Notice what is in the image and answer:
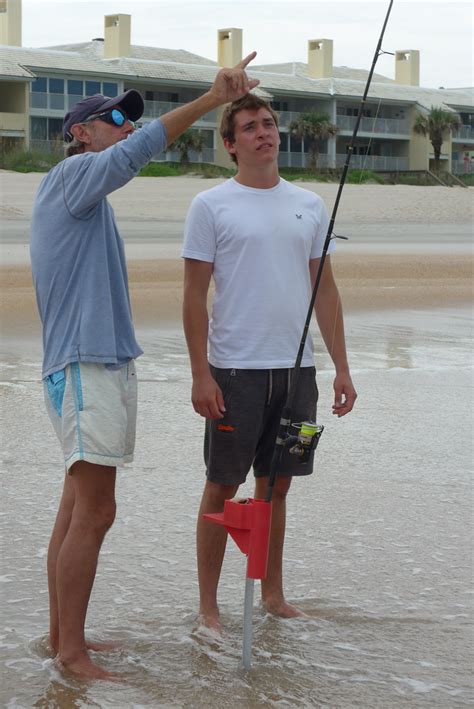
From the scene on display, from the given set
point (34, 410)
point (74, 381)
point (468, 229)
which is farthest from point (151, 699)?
point (468, 229)

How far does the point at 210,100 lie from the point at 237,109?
564 mm

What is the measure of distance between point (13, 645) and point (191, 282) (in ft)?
4.41

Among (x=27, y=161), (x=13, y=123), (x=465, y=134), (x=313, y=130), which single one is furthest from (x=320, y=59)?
(x=27, y=161)

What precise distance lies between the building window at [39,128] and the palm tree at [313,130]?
1248cm

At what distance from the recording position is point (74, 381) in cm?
331

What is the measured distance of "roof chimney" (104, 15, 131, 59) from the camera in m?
54.4

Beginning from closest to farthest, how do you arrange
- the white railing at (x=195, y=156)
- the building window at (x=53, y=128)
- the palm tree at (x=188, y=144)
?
the building window at (x=53, y=128) < the palm tree at (x=188, y=144) < the white railing at (x=195, y=156)

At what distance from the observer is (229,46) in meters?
57.8

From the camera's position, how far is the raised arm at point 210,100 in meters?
3.18

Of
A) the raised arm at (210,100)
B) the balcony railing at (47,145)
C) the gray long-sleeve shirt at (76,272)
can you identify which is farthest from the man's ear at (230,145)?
the balcony railing at (47,145)

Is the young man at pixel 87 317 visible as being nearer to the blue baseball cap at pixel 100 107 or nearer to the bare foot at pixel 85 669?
the blue baseball cap at pixel 100 107

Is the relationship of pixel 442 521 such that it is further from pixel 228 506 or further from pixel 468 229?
pixel 468 229

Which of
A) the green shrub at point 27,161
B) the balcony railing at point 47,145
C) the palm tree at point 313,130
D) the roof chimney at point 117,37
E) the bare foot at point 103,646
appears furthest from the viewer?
the roof chimney at point 117,37

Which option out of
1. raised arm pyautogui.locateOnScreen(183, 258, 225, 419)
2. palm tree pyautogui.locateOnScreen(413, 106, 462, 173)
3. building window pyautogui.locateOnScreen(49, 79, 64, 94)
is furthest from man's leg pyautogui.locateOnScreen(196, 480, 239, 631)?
palm tree pyautogui.locateOnScreen(413, 106, 462, 173)
